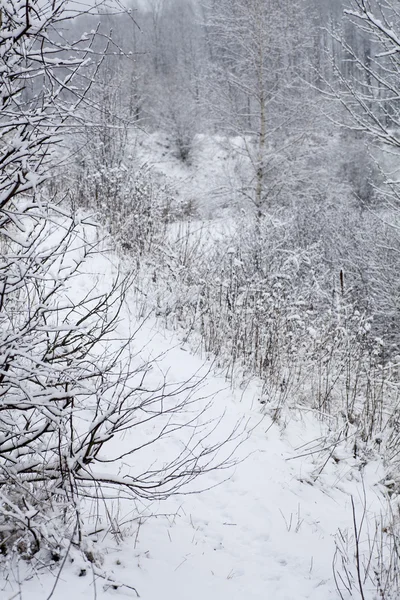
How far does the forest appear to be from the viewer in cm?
204

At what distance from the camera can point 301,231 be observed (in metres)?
10.0

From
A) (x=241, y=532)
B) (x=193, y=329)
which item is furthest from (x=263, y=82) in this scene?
(x=241, y=532)

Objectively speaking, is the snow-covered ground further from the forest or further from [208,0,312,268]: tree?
[208,0,312,268]: tree

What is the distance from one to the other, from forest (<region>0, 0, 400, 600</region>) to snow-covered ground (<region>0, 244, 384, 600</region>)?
2 cm

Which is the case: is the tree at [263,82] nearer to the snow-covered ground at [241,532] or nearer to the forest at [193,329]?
the forest at [193,329]

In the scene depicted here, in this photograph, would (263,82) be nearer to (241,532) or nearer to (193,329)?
(193,329)

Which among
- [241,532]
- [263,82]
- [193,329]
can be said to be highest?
[263,82]

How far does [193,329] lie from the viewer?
5574mm

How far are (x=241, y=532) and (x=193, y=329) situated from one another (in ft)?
9.89

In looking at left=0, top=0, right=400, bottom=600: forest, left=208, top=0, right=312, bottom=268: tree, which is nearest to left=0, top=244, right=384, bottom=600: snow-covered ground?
left=0, top=0, right=400, bottom=600: forest

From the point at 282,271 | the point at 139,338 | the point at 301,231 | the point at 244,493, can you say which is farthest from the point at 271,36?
the point at 244,493

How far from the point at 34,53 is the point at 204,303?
4083 millimetres

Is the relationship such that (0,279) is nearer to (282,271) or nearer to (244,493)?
(244,493)

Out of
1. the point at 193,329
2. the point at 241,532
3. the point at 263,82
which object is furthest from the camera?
the point at 263,82
